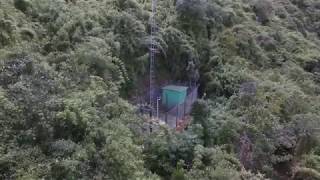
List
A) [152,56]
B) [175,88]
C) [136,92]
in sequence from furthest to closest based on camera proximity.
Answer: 1. [175,88]
2. [152,56]
3. [136,92]

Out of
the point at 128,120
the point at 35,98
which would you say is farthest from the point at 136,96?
the point at 35,98

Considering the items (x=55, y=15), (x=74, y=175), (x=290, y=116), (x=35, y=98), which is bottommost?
(x=290, y=116)

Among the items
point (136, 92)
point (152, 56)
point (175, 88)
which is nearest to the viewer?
point (136, 92)

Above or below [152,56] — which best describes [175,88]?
below

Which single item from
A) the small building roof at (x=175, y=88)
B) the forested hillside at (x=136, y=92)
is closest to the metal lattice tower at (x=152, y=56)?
the forested hillside at (x=136, y=92)

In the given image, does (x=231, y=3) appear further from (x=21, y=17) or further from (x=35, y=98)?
(x=35, y=98)

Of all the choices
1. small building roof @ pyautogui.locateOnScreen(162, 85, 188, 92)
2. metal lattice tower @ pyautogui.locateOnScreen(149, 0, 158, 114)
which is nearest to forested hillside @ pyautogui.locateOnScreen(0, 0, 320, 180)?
metal lattice tower @ pyautogui.locateOnScreen(149, 0, 158, 114)

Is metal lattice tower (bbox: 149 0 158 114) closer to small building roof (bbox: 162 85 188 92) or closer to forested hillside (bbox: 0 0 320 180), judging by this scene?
forested hillside (bbox: 0 0 320 180)

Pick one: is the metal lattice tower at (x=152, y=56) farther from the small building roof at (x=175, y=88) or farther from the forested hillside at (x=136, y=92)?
the small building roof at (x=175, y=88)
